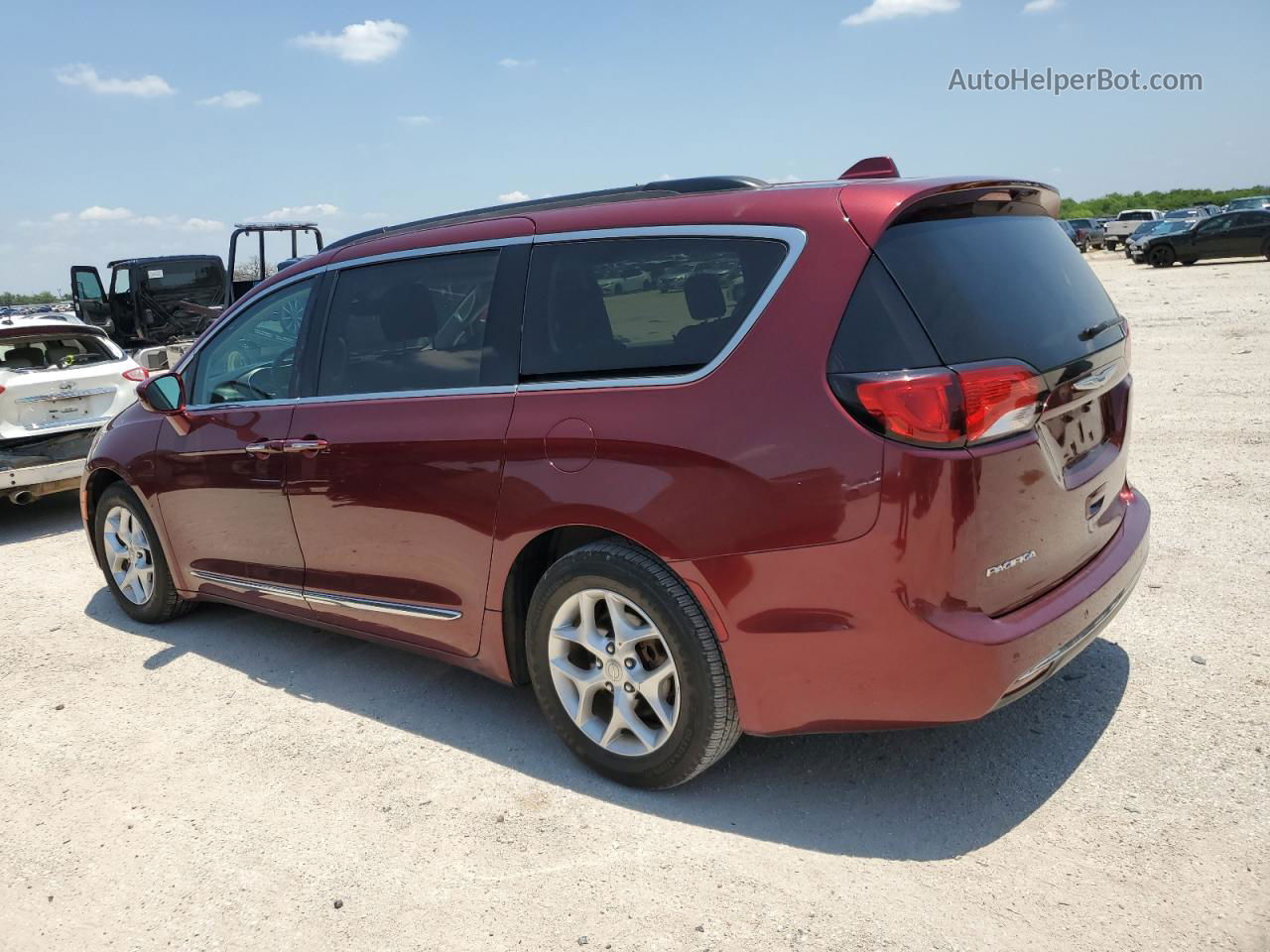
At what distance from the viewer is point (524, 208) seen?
3.93 meters

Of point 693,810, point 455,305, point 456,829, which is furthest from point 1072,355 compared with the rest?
point 456,829

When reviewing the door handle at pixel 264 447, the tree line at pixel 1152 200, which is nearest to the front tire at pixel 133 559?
the door handle at pixel 264 447

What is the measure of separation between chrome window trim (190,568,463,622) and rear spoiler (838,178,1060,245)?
6.55 feet

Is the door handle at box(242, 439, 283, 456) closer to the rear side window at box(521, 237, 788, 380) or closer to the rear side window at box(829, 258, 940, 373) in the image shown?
the rear side window at box(521, 237, 788, 380)

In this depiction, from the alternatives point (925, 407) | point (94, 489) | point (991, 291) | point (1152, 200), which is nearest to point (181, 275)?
point (94, 489)

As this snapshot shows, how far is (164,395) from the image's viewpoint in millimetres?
4863

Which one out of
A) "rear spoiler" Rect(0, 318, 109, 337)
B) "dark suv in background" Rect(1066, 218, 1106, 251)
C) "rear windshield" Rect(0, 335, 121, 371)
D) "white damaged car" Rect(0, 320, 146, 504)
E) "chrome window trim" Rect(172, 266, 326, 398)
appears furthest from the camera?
"dark suv in background" Rect(1066, 218, 1106, 251)

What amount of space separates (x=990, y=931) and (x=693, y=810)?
39.3 inches

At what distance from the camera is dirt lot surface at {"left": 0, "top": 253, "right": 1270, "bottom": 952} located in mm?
2701

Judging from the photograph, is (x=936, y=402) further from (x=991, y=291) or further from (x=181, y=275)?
(x=181, y=275)

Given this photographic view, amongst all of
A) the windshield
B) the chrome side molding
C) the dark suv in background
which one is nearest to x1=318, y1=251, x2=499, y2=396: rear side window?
the chrome side molding

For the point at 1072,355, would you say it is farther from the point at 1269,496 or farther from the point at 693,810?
the point at 1269,496

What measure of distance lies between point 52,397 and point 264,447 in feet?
15.9

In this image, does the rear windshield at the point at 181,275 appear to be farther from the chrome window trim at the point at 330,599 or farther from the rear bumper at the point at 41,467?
the chrome window trim at the point at 330,599
